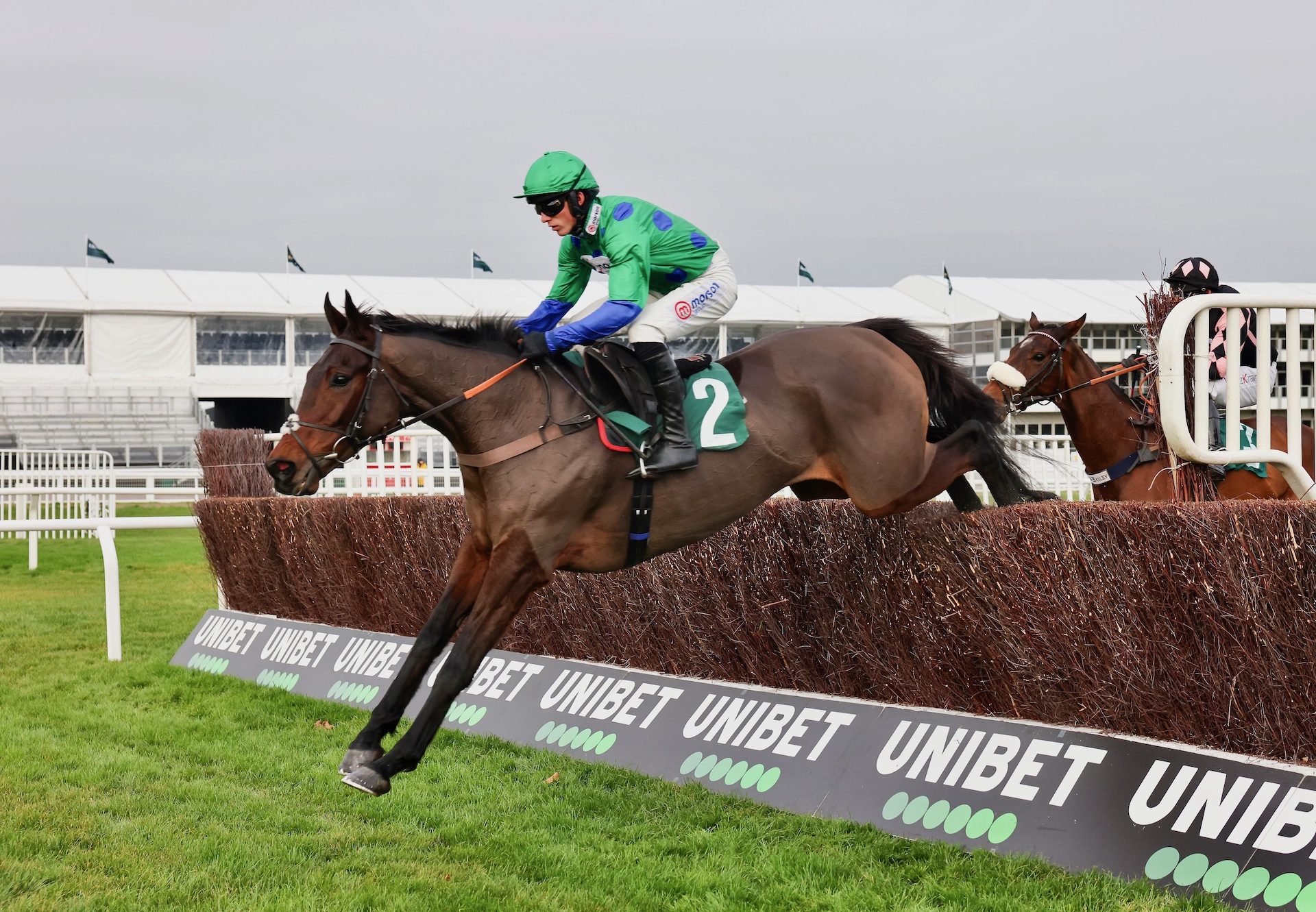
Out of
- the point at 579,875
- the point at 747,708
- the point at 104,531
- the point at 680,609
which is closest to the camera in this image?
the point at 579,875

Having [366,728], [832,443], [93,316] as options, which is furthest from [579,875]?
[93,316]

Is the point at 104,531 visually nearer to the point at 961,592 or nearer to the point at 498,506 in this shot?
the point at 498,506

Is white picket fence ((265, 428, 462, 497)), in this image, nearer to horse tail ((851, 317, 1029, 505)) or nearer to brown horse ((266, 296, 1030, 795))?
horse tail ((851, 317, 1029, 505))


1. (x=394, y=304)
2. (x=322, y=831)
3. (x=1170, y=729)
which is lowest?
(x=394, y=304)

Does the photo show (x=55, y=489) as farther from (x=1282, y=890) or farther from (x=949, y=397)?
(x=1282, y=890)

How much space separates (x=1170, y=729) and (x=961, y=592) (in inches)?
31.4

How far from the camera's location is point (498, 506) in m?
3.83

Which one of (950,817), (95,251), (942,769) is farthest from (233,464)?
(95,251)

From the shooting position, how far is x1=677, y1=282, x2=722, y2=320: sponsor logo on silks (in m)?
4.29

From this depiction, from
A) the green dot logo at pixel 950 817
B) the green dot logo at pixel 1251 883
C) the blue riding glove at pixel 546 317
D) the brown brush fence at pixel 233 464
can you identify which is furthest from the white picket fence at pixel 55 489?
the green dot logo at pixel 1251 883

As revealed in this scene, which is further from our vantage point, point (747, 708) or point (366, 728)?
point (747, 708)

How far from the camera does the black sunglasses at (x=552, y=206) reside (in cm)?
400

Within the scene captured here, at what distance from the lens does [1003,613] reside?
395 centimetres

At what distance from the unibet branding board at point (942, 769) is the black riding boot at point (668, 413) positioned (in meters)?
1.13
